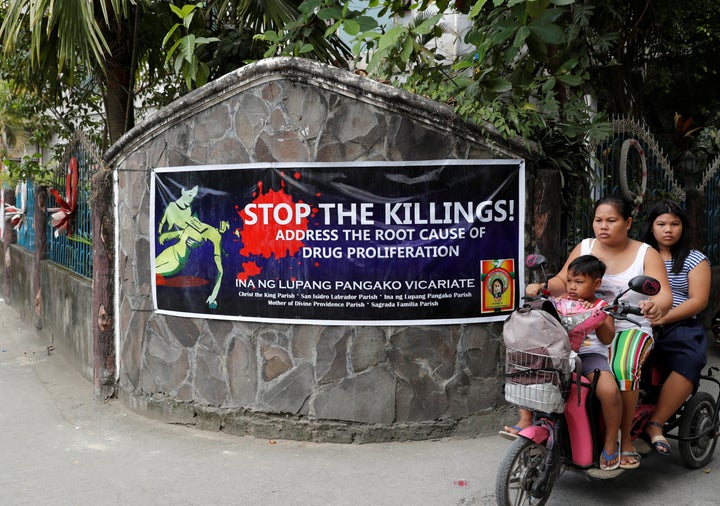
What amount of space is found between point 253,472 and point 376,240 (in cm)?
189

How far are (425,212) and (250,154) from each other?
1.45 metres

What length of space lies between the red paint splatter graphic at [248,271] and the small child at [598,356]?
2.48m

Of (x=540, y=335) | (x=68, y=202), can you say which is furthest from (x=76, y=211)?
(x=540, y=335)

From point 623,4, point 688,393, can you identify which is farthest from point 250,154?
point 623,4

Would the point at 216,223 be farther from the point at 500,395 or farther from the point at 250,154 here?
the point at 500,395

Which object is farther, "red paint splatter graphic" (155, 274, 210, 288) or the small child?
"red paint splatter graphic" (155, 274, 210, 288)

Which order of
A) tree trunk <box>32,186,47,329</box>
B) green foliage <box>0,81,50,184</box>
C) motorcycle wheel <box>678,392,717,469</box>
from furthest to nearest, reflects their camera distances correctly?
green foliage <box>0,81,50,184</box>, tree trunk <box>32,186,47,329</box>, motorcycle wheel <box>678,392,717,469</box>

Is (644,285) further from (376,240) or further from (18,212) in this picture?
(18,212)

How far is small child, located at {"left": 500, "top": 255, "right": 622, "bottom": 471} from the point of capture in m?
4.39

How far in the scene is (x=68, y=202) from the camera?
8992 millimetres

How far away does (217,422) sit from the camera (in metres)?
6.16

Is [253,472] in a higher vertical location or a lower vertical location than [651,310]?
lower

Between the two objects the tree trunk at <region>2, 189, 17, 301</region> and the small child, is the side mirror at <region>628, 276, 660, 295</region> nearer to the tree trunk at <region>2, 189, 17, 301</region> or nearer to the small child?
the small child

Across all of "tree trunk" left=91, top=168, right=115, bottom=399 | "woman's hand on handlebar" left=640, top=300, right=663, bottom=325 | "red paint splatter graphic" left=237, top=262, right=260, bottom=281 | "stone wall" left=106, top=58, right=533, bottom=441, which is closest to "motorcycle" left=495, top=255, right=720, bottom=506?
"woman's hand on handlebar" left=640, top=300, right=663, bottom=325
